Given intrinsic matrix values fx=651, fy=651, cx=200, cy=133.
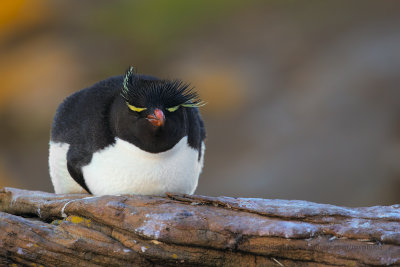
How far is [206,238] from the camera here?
164 inches

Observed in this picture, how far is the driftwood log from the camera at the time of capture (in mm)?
4102

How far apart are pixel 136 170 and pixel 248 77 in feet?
33.4

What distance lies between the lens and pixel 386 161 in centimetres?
1250

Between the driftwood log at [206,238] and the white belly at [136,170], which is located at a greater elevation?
the white belly at [136,170]

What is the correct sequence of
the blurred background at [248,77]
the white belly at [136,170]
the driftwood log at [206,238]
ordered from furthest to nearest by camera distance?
the blurred background at [248,77] < the white belly at [136,170] < the driftwood log at [206,238]

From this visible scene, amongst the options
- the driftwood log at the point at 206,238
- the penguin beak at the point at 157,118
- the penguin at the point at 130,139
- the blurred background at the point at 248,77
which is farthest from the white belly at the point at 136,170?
the blurred background at the point at 248,77

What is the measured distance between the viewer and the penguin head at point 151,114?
181 inches

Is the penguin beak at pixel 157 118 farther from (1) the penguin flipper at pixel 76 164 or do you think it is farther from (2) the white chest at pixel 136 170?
(1) the penguin flipper at pixel 76 164

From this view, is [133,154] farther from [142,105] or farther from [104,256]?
[104,256]

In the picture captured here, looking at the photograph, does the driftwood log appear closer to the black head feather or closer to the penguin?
the penguin

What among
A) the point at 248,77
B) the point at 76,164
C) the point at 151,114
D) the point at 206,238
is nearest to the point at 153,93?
the point at 151,114

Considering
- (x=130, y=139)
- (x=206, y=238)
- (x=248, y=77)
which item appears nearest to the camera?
(x=206, y=238)

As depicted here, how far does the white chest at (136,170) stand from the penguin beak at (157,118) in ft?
1.13

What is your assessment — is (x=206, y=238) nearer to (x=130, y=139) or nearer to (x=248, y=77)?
(x=130, y=139)
